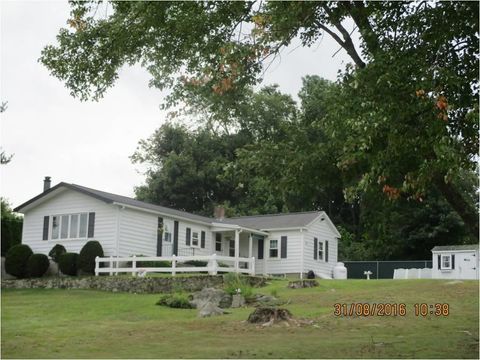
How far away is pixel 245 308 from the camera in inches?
787

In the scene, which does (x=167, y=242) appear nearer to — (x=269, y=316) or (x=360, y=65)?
(x=269, y=316)

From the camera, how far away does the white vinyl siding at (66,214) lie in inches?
1222

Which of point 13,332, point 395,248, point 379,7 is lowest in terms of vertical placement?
point 13,332

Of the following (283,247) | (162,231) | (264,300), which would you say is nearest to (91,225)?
(162,231)

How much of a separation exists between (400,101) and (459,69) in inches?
64.0

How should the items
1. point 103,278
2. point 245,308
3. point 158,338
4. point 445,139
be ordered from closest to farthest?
point 445,139 < point 158,338 < point 245,308 < point 103,278

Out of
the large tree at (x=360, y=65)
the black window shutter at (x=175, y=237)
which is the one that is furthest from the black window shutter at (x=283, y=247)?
the large tree at (x=360, y=65)

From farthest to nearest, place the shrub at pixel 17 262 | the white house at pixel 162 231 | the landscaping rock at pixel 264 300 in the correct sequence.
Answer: the white house at pixel 162 231 < the shrub at pixel 17 262 < the landscaping rock at pixel 264 300

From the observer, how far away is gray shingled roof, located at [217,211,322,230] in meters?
37.3

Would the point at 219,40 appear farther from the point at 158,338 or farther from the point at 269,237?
the point at 269,237

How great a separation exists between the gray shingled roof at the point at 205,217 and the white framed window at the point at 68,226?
4.34 ft

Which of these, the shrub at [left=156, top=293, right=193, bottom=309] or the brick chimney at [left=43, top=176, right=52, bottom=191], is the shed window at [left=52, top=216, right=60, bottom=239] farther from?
the shrub at [left=156, top=293, right=193, bottom=309]

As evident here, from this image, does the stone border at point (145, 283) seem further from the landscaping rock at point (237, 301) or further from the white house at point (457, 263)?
the white house at point (457, 263)

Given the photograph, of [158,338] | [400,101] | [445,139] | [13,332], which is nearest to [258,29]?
[400,101]
